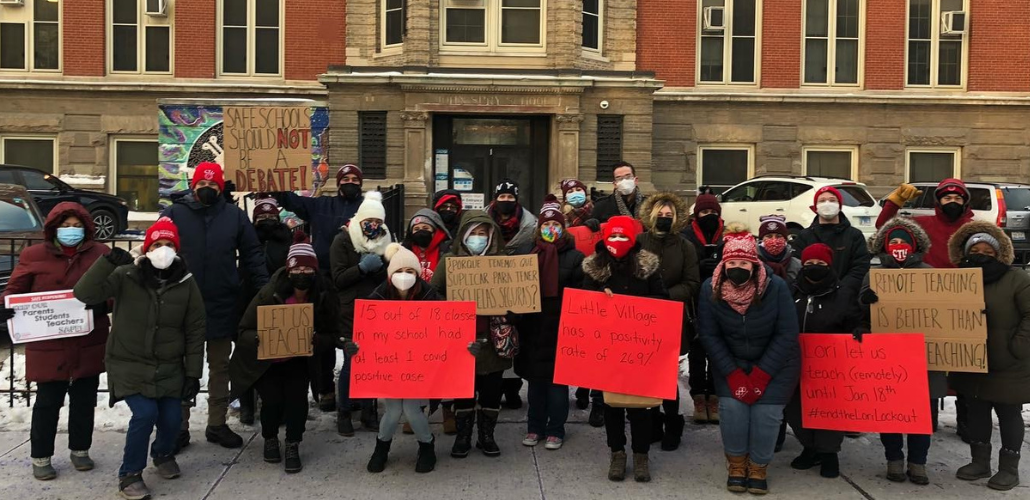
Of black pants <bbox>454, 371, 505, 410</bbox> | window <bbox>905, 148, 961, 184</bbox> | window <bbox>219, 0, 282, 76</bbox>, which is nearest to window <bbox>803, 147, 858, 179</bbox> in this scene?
window <bbox>905, 148, 961, 184</bbox>

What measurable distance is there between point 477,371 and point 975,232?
Answer: 11.8ft

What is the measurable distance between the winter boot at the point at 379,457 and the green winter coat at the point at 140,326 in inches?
54.8

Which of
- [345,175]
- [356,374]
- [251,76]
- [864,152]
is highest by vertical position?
[251,76]

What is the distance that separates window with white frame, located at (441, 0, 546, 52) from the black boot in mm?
14401

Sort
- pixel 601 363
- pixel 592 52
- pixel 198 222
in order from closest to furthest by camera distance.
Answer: pixel 601 363 < pixel 198 222 < pixel 592 52

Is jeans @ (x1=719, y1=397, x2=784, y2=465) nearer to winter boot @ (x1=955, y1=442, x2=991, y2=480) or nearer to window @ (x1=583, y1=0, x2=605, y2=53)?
winter boot @ (x1=955, y1=442, x2=991, y2=480)

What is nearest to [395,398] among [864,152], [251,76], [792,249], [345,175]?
[345,175]

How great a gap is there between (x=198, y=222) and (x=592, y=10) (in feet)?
51.8

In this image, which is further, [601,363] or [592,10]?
[592,10]

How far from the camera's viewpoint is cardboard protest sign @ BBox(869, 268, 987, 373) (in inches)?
212

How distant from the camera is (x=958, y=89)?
22250 millimetres

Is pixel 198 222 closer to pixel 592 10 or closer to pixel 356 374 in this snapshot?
pixel 356 374

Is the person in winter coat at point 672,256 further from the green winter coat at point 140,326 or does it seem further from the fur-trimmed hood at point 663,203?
the green winter coat at point 140,326

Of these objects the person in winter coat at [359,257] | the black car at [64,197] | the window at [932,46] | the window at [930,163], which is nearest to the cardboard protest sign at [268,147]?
the person in winter coat at [359,257]
